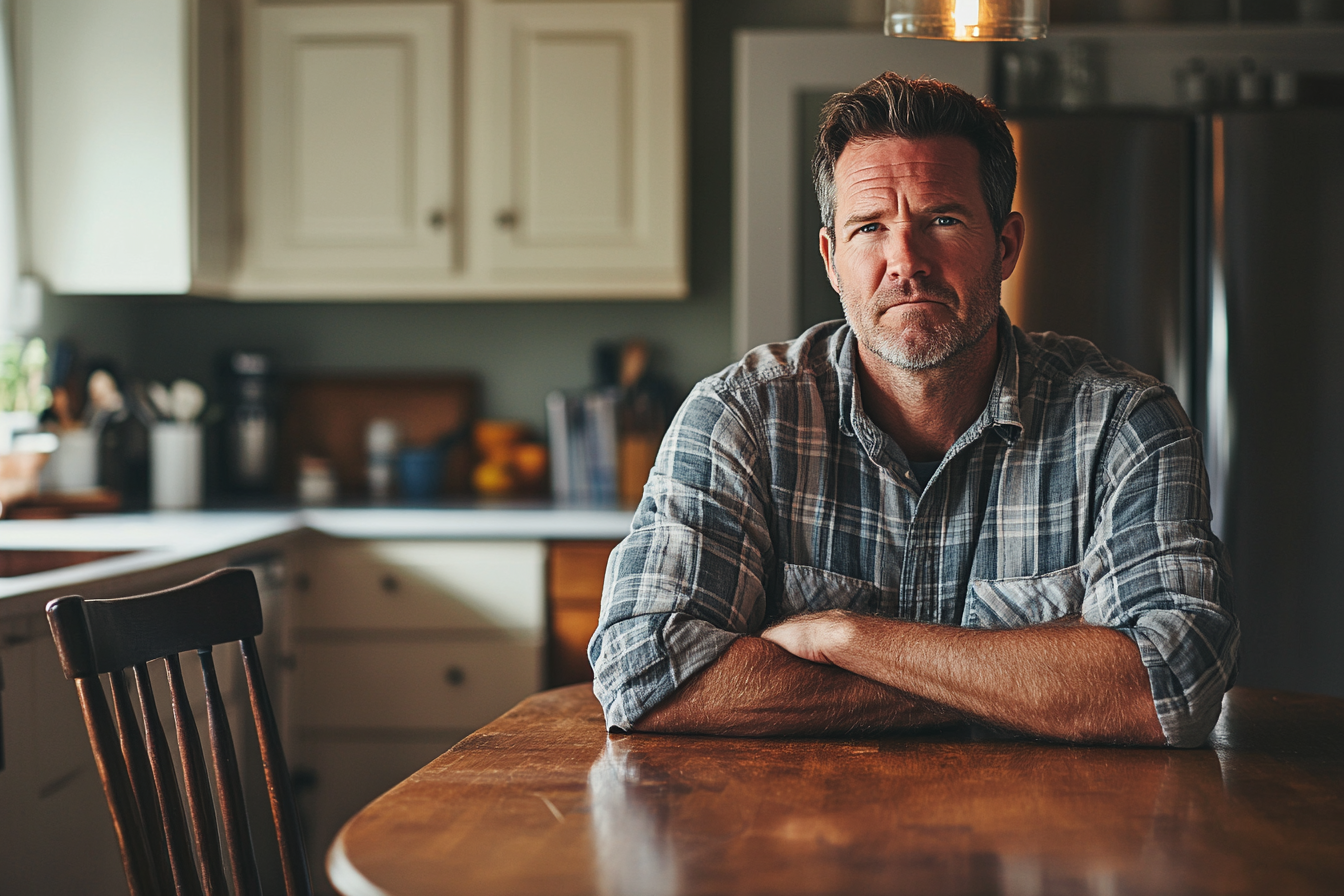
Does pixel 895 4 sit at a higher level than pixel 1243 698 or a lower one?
higher

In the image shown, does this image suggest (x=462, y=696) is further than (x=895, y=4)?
Yes

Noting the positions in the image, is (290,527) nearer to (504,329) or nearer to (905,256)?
(504,329)

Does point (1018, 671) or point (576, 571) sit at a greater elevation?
point (1018, 671)

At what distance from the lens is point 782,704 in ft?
3.74

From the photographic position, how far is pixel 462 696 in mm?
2705

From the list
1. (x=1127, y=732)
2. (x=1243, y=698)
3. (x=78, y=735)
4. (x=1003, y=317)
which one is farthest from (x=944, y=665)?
(x=78, y=735)

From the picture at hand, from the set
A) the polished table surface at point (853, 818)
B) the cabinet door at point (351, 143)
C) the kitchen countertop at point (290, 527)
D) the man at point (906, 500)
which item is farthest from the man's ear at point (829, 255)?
the cabinet door at point (351, 143)

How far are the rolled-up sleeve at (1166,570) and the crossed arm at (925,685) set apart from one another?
26 mm

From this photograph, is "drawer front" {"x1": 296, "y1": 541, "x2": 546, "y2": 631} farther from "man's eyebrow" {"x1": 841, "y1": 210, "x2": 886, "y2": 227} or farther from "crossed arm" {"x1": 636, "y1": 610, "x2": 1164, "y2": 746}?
"crossed arm" {"x1": 636, "y1": 610, "x2": 1164, "y2": 746}

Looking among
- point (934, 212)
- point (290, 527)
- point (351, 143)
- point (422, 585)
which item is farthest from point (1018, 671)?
point (351, 143)

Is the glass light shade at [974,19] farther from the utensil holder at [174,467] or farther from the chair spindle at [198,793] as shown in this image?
the utensil holder at [174,467]

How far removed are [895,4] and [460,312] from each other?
2.28 metres

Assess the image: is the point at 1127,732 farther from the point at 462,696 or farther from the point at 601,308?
the point at 601,308

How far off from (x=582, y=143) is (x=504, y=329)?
0.66 meters
